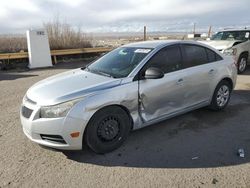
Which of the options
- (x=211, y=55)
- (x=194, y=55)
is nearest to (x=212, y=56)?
(x=211, y=55)

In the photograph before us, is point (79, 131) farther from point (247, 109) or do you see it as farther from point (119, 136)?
point (247, 109)

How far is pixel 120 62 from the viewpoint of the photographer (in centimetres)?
462

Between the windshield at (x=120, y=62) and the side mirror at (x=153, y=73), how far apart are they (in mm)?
277

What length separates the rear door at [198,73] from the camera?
4.77 m

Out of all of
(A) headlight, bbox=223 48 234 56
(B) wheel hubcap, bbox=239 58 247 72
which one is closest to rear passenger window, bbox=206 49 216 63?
(A) headlight, bbox=223 48 234 56

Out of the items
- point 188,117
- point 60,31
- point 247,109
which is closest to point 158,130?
point 188,117

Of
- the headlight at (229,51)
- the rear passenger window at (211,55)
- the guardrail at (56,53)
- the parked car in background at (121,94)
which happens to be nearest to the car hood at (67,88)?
the parked car in background at (121,94)

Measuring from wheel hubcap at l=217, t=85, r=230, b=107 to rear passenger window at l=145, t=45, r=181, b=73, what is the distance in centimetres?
141

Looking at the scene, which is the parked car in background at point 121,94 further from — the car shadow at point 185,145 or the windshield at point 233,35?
the windshield at point 233,35

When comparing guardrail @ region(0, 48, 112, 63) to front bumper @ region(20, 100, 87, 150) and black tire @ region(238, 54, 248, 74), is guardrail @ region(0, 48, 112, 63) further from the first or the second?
front bumper @ region(20, 100, 87, 150)

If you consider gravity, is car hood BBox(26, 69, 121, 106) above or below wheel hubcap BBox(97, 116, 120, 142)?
above

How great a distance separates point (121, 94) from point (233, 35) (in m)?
8.87

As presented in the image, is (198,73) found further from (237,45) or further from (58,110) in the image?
(237,45)

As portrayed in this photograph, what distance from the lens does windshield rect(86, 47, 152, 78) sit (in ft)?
14.0
